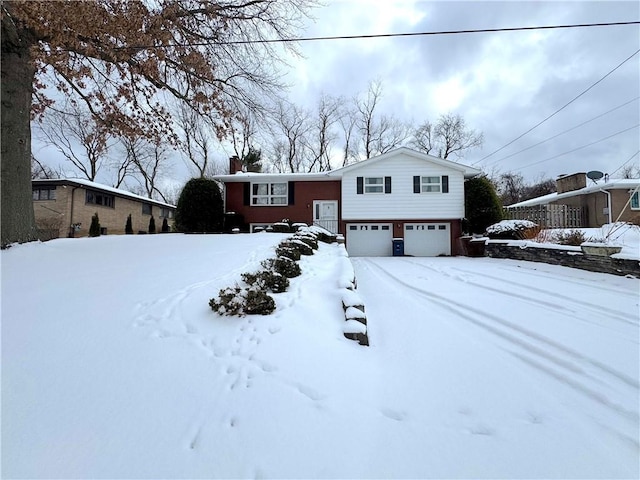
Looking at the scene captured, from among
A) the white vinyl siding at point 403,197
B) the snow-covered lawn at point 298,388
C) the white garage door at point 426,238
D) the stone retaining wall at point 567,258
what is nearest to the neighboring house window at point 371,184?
the white vinyl siding at point 403,197

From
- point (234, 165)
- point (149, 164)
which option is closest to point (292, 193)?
point (234, 165)

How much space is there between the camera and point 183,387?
2074mm

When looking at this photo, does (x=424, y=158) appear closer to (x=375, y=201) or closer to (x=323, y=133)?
(x=375, y=201)

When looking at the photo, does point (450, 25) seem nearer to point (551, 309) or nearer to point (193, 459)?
point (551, 309)

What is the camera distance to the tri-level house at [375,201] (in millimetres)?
15234

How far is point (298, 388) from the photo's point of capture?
2.17m

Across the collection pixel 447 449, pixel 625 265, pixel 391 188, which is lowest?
pixel 447 449

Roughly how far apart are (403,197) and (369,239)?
8.83 ft

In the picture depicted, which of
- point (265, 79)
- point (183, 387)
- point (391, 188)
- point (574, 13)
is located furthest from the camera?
point (391, 188)

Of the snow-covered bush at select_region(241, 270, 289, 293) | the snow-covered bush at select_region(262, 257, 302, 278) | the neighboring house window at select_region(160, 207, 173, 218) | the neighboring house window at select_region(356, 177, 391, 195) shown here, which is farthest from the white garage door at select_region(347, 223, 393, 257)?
the neighboring house window at select_region(160, 207, 173, 218)

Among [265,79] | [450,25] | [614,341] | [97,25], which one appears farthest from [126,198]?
[614,341]

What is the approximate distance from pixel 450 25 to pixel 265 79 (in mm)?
4644

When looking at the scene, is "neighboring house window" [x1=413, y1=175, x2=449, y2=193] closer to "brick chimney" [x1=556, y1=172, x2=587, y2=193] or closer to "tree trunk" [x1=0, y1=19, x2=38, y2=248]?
"brick chimney" [x1=556, y1=172, x2=587, y2=193]

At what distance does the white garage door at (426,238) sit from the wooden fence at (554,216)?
9.95 ft
